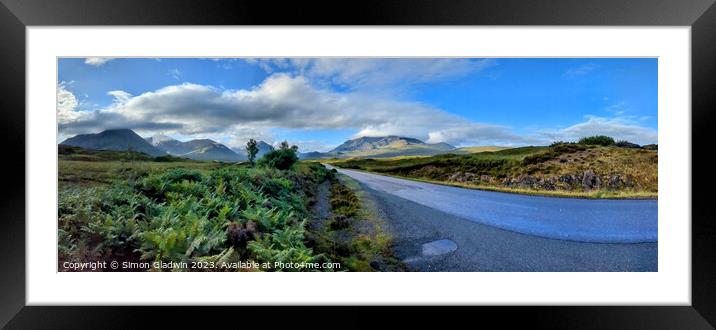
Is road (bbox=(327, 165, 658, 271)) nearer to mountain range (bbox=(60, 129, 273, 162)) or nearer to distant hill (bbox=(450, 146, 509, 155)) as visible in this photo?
distant hill (bbox=(450, 146, 509, 155))

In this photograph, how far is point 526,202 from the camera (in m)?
3.59

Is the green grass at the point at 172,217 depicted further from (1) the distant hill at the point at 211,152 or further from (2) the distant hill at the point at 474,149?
(2) the distant hill at the point at 474,149

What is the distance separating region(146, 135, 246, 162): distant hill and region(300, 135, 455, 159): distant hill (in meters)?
0.85

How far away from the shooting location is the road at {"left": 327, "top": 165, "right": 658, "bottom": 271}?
3359mm

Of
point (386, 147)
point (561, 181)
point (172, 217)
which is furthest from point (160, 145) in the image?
point (561, 181)

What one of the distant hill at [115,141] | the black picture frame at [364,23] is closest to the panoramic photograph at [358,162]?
the distant hill at [115,141]

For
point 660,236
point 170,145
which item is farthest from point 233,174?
point 660,236

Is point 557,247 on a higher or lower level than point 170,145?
lower

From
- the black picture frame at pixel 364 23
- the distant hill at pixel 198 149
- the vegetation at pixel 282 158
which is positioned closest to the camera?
the black picture frame at pixel 364 23

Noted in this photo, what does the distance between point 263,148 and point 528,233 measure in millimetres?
3115

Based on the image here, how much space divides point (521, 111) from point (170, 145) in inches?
156

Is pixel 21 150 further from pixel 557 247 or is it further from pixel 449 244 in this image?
pixel 557 247

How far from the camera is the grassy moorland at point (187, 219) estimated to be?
3.23 m

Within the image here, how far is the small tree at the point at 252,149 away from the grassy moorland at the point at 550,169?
92 cm
